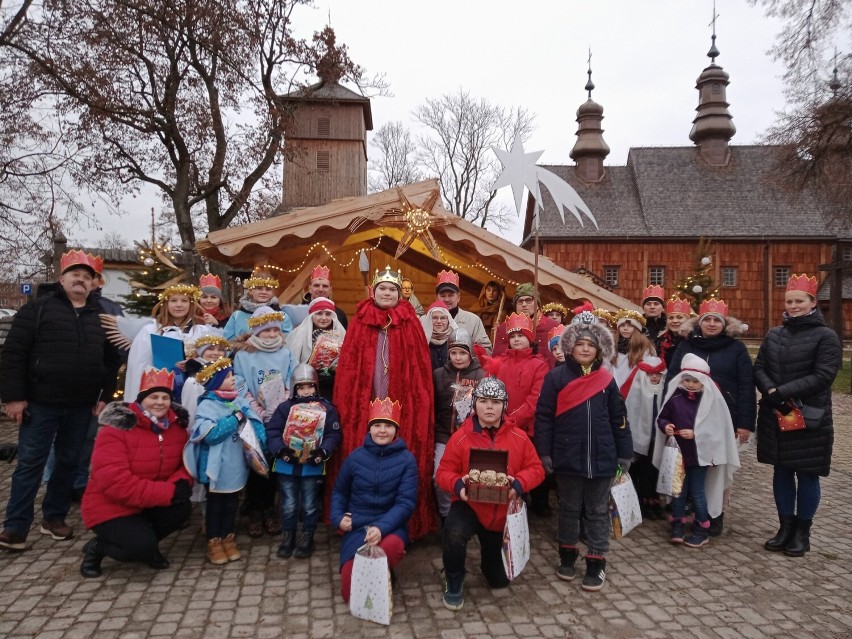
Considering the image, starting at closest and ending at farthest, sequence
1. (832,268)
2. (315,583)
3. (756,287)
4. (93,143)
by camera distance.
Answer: (315,583) < (832,268) < (93,143) < (756,287)

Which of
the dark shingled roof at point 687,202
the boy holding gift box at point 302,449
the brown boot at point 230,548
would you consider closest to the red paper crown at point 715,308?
the boy holding gift box at point 302,449

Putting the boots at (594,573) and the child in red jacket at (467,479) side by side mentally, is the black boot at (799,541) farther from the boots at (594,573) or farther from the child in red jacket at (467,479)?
the child in red jacket at (467,479)

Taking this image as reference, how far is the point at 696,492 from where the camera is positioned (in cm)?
430

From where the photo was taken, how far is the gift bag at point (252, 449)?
3.85 metres

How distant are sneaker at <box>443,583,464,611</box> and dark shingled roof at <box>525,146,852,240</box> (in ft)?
80.7

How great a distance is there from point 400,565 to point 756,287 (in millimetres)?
28708

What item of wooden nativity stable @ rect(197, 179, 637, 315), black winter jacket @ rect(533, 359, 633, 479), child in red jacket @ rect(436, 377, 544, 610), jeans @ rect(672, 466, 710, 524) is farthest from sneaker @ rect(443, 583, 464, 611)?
wooden nativity stable @ rect(197, 179, 637, 315)

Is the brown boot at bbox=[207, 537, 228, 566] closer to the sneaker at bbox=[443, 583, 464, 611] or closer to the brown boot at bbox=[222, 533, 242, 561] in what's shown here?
the brown boot at bbox=[222, 533, 242, 561]

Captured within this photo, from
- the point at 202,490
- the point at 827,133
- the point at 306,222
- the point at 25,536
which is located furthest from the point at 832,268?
the point at 25,536

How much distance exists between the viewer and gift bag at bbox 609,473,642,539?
148 inches

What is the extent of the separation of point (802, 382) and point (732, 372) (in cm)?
54

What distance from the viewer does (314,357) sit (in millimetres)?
4406

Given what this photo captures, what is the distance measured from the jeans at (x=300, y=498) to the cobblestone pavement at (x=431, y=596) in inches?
10.7

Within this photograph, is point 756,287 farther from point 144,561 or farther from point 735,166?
point 144,561
